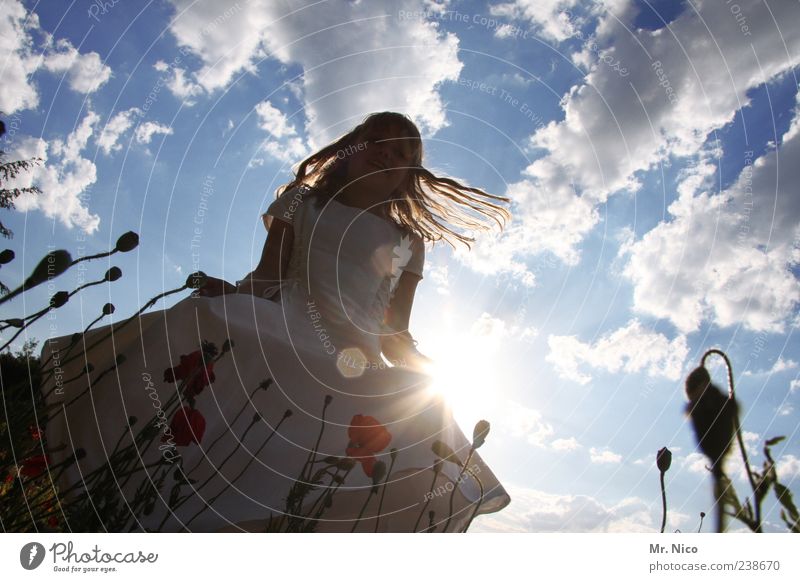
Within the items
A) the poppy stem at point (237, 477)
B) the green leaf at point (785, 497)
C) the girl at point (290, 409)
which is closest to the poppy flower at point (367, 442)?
the girl at point (290, 409)

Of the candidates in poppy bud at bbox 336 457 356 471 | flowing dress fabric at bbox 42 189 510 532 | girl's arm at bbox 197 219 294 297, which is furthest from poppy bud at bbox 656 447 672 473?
girl's arm at bbox 197 219 294 297

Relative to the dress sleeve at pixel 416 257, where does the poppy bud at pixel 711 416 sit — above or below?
below

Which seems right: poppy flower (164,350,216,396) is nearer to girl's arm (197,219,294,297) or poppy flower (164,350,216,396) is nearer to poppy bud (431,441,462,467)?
girl's arm (197,219,294,297)

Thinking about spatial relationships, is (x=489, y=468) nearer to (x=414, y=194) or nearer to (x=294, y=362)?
(x=294, y=362)

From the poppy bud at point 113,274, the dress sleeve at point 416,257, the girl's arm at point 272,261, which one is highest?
the dress sleeve at point 416,257

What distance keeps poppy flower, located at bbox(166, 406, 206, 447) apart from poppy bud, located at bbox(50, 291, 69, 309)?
2.47 ft

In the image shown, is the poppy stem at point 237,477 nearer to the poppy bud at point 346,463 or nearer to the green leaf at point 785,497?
the poppy bud at point 346,463

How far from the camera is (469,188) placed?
3.91 m

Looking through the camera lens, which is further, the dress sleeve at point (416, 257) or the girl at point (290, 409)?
the dress sleeve at point (416, 257)

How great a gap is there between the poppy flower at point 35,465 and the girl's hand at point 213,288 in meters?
0.92

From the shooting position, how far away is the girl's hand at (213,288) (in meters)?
2.58

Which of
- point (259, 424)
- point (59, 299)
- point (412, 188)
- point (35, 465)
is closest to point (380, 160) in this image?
point (412, 188)
